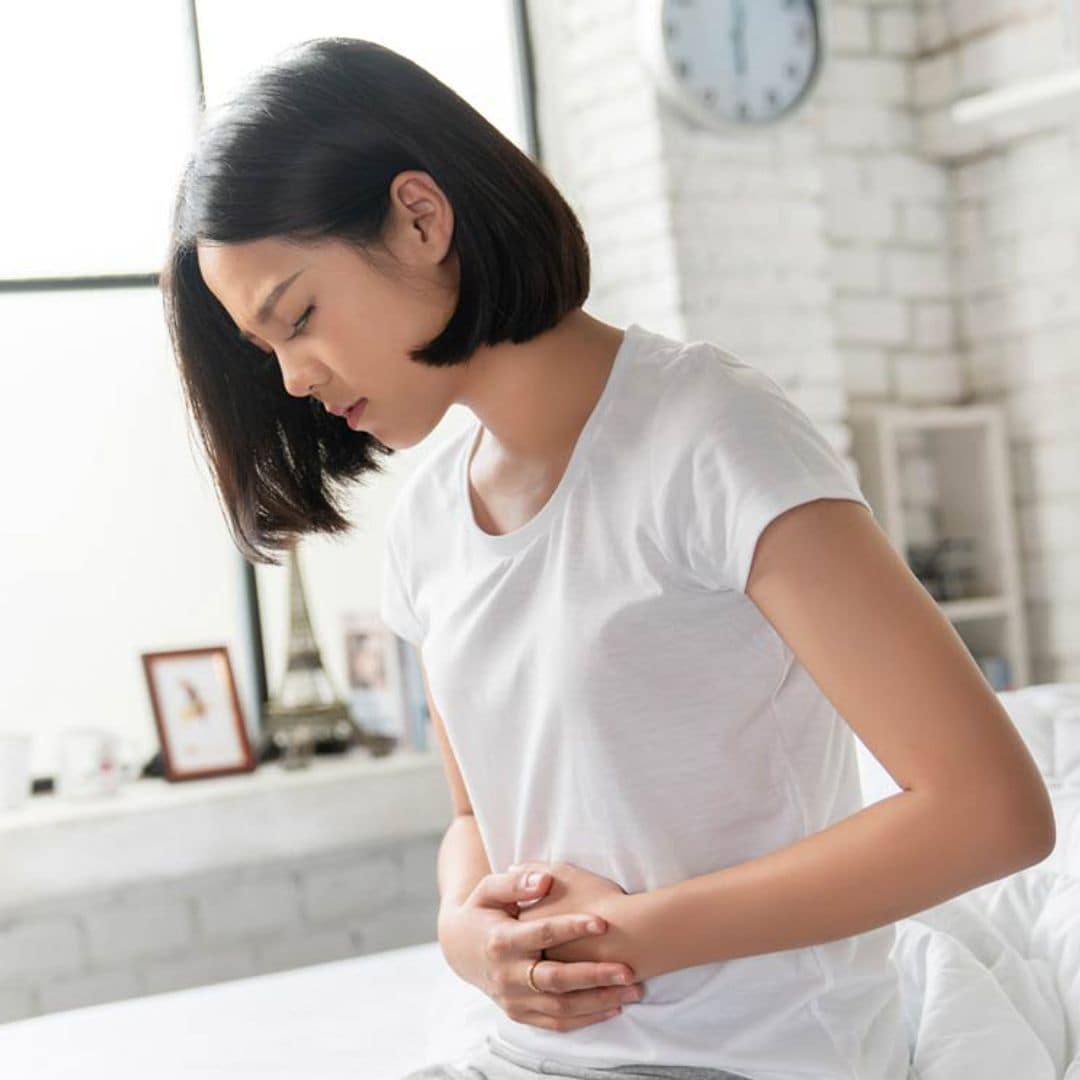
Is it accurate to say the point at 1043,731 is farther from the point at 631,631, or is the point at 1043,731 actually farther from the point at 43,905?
the point at 43,905

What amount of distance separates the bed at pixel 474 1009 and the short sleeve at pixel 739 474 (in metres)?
0.50

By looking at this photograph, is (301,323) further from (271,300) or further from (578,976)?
(578,976)

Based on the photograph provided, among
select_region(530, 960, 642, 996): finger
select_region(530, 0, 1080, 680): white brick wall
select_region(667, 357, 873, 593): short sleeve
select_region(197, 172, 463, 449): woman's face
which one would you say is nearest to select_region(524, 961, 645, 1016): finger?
select_region(530, 960, 642, 996): finger

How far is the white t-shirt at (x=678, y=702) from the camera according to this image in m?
1.13

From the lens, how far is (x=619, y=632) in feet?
3.76

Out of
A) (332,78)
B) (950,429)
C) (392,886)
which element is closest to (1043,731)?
(332,78)

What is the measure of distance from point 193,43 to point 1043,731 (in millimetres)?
2244

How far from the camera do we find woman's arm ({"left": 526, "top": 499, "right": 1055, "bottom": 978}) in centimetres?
104

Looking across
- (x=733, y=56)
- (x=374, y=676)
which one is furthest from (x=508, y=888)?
(x=733, y=56)

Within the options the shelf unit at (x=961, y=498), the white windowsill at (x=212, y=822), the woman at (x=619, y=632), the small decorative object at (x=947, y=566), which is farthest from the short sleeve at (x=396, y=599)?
the small decorative object at (x=947, y=566)

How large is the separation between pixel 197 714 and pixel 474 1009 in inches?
64.8

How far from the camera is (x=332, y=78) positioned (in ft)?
3.84

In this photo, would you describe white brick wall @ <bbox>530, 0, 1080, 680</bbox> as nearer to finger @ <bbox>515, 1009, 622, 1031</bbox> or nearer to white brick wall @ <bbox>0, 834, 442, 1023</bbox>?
white brick wall @ <bbox>0, 834, 442, 1023</bbox>

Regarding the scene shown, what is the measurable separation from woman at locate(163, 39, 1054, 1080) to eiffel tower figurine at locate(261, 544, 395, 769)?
78.5 inches
